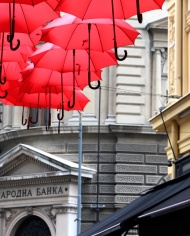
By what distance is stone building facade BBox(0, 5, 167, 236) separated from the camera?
32.9m

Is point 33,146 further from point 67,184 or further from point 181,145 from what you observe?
point 181,145

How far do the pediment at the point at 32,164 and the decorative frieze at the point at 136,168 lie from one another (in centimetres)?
104

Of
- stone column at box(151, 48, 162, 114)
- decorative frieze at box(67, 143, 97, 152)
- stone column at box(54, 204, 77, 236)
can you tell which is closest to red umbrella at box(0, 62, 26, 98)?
stone column at box(54, 204, 77, 236)

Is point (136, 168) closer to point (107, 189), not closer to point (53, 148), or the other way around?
point (107, 189)

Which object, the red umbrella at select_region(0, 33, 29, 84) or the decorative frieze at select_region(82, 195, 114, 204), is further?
the decorative frieze at select_region(82, 195, 114, 204)

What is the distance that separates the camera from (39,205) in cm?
3406

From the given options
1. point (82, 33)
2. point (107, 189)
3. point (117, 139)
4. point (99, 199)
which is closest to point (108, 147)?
point (117, 139)

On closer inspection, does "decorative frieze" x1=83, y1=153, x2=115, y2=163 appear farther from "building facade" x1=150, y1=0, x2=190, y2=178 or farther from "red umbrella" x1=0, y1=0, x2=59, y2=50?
"red umbrella" x1=0, y1=0, x2=59, y2=50

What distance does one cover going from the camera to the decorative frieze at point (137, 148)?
33.0 meters

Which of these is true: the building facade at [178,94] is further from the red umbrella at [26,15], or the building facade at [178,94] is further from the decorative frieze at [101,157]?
the decorative frieze at [101,157]

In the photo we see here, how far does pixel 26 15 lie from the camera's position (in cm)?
990

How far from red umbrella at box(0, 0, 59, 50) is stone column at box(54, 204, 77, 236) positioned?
2304cm

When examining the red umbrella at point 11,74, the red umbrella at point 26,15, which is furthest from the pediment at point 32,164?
the red umbrella at point 26,15

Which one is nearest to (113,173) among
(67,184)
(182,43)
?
(67,184)
